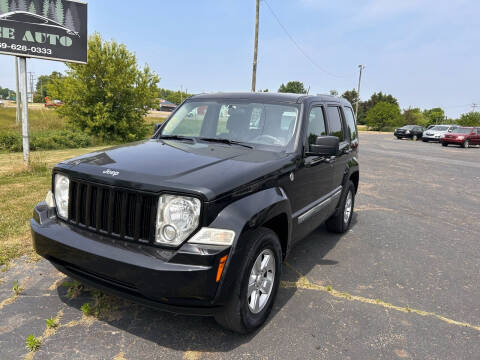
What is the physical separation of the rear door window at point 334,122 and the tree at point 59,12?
7238 millimetres

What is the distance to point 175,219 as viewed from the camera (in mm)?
2395

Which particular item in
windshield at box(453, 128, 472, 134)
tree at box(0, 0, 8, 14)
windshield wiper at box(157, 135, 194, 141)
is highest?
tree at box(0, 0, 8, 14)

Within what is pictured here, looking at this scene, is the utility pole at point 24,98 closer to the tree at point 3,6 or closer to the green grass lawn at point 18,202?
the green grass lawn at point 18,202

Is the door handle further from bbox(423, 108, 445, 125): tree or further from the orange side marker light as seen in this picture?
bbox(423, 108, 445, 125): tree

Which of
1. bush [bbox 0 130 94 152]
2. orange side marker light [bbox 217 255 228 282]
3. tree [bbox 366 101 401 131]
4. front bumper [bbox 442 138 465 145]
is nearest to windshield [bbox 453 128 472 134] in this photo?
front bumper [bbox 442 138 465 145]

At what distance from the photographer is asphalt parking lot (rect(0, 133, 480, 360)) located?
2.68m

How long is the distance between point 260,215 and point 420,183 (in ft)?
30.0

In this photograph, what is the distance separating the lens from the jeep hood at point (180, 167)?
245 cm

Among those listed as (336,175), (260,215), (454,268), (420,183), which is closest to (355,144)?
(336,175)

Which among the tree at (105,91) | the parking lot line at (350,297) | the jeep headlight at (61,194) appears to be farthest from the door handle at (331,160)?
the tree at (105,91)

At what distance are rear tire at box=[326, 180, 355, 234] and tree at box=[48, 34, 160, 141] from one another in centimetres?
1696

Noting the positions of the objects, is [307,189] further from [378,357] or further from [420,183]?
[420,183]

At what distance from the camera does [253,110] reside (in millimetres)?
3912

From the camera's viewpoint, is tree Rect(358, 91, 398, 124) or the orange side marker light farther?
tree Rect(358, 91, 398, 124)
